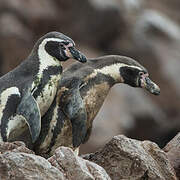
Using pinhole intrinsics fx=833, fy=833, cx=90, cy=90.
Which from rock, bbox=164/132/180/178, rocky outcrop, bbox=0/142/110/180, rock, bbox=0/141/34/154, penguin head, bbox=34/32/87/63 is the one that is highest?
penguin head, bbox=34/32/87/63

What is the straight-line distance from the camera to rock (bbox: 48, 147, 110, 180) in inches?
205

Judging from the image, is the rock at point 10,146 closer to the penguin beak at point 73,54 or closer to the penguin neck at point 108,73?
the penguin beak at point 73,54

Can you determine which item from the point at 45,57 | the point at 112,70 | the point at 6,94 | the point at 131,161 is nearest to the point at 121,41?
the point at 112,70

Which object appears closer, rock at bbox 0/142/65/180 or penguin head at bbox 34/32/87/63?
rock at bbox 0/142/65/180

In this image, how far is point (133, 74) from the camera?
686 centimetres

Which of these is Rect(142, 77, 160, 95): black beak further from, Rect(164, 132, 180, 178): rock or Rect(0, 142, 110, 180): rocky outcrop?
Rect(0, 142, 110, 180): rocky outcrop

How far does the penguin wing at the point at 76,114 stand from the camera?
6.39 metres

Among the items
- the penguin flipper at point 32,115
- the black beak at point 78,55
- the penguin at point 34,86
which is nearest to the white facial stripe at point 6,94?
the penguin at point 34,86

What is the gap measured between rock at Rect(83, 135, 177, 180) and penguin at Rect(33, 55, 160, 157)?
0.42 metres

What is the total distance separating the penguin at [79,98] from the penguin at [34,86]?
150 millimetres

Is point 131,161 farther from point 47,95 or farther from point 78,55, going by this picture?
point 78,55

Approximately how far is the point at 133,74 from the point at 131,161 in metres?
1.19

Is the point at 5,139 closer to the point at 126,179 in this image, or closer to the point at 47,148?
the point at 47,148

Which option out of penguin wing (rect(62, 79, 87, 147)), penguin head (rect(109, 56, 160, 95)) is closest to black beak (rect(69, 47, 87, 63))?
penguin wing (rect(62, 79, 87, 147))
